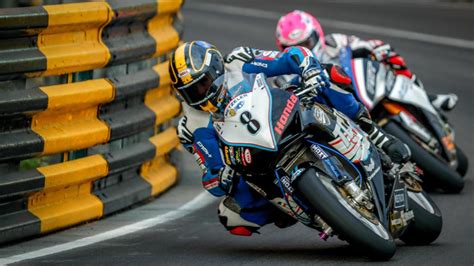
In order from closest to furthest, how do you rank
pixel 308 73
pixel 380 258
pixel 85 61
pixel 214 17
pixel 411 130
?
pixel 380 258 → pixel 308 73 → pixel 85 61 → pixel 411 130 → pixel 214 17

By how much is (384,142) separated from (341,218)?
1421 mm

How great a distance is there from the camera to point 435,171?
10125mm

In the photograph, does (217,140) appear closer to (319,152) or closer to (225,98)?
(225,98)

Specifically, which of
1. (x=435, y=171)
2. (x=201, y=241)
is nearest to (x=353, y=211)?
(x=201, y=241)

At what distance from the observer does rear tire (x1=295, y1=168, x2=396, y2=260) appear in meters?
7.10

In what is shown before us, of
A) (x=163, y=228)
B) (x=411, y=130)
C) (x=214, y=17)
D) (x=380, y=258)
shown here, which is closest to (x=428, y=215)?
(x=380, y=258)

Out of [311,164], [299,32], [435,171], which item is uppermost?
[311,164]

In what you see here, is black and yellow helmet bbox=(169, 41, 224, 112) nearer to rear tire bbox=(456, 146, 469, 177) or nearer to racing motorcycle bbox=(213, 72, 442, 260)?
racing motorcycle bbox=(213, 72, 442, 260)

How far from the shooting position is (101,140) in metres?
8.80

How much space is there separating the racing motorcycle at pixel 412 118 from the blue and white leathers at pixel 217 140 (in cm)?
211

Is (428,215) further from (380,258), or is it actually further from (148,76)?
(148,76)

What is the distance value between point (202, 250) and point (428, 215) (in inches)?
58.1

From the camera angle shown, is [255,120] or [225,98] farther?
[225,98]

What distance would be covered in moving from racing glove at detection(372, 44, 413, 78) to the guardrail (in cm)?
195
